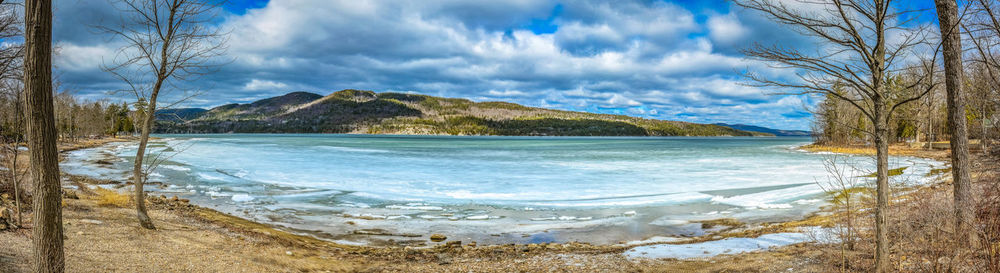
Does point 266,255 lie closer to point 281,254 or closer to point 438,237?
point 281,254

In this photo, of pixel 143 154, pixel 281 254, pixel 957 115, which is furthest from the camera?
pixel 143 154

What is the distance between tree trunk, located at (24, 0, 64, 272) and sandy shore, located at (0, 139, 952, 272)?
8.17ft

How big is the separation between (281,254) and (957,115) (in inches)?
416

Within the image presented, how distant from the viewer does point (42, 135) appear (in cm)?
395

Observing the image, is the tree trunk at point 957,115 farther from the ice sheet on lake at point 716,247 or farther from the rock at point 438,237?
the rock at point 438,237

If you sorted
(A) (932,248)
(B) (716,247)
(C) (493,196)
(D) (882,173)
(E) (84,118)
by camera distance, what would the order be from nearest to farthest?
(D) (882,173), (A) (932,248), (B) (716,247), (C) (493,196), (E) (84,118)

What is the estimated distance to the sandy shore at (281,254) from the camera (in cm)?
697

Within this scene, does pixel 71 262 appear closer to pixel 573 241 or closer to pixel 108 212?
pixel 108 212

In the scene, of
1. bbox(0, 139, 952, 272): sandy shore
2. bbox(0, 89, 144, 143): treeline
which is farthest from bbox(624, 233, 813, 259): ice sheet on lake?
bbox(0, 89, 144, 143): treeline

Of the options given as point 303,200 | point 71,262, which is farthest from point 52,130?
point 303,200

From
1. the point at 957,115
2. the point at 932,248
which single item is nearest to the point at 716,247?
the point at 932,248

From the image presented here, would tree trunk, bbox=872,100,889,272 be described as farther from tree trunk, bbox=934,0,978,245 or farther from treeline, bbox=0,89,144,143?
treeline, bbox=0,89,144,143

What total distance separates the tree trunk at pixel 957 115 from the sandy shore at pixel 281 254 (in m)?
1.74

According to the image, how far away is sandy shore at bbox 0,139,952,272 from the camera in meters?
6.97
